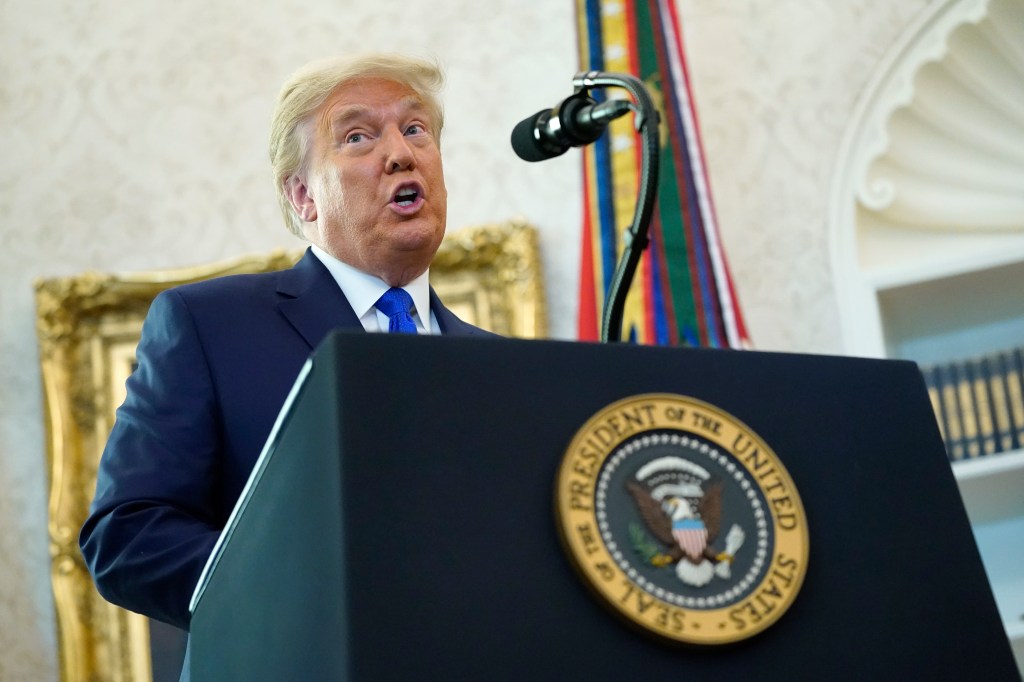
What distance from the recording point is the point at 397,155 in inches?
66.1

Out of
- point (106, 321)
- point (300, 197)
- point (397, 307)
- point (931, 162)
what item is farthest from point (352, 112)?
point (931, 162)

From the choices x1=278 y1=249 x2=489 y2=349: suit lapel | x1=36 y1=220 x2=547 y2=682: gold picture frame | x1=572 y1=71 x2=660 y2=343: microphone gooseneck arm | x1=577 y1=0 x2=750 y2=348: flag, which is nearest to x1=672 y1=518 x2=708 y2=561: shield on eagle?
x1=572 y1=71 x2=660 y2=343: microphone gooseneck arm

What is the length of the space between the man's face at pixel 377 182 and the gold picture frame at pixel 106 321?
1.65 meters

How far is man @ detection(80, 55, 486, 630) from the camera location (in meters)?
1.25

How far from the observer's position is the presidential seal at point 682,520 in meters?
0.83

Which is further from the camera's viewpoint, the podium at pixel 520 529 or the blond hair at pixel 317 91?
the blond hair at pixel 317 91

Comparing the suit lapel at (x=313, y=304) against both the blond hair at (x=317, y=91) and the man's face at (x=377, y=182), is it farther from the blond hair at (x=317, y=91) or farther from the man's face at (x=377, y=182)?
the blond hair at (x=317, y=91)

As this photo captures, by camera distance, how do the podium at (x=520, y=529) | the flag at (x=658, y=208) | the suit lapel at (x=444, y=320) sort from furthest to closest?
the flag at (x=658, y=208)
the suit lapel at (x=444, y=320)
the podium at (x=520, y=529)

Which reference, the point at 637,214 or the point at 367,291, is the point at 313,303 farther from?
the point at 637,214

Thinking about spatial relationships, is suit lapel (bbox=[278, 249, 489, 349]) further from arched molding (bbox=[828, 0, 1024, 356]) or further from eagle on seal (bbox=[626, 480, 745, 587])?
arched molding (bbox=[828, 0, 1024, 356])

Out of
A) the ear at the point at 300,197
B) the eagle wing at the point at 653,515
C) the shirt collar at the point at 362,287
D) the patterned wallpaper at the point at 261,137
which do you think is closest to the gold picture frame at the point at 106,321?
the patterned wallpaper at the point at 261,137

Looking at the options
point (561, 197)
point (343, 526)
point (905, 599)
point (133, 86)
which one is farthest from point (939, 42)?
point (343, 526)

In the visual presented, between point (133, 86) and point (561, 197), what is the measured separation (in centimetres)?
126

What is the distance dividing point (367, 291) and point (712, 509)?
2.80 feet
